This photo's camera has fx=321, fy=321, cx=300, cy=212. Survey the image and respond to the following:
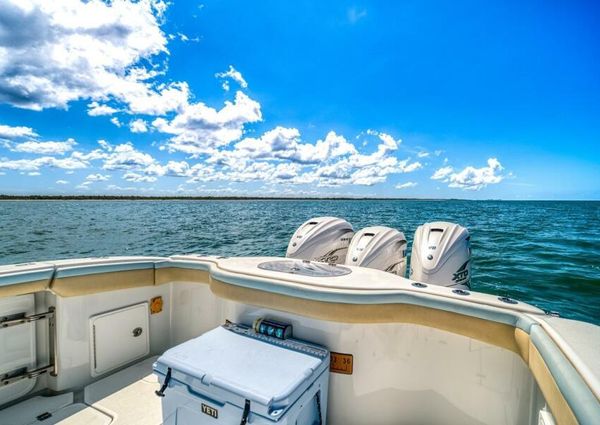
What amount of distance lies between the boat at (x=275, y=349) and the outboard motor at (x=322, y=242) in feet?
6.30

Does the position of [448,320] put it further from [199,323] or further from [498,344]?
[199,323]

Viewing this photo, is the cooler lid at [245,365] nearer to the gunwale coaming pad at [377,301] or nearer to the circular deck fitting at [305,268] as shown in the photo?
the gunwale coaming pad at [377,301]

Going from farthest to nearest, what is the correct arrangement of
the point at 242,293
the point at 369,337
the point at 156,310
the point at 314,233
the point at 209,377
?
the point at 314,233
the point at 156,310
the point at 242,293
the point at 369,337
the point at 209,377

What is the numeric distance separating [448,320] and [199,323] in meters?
2.03

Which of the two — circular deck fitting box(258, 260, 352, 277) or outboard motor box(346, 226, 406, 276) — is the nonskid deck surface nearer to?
circular deck fitting box(258, 260, 352, 277)

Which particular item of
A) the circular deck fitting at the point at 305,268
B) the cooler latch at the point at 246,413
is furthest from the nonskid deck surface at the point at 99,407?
the circular deck fitting at the point at 305,268

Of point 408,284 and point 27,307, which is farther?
point 27,307

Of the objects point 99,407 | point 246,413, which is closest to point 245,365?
point 246,413

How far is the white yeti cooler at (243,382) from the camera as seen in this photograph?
54.3 inches

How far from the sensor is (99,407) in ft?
7.38

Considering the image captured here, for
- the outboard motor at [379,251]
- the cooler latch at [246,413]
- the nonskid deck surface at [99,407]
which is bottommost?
the nonskid deck surface at [99,407]

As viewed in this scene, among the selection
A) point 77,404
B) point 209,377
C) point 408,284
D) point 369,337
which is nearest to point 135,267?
point 77,404

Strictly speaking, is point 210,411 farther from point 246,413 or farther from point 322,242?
point 322,242

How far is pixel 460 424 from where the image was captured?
182cm
